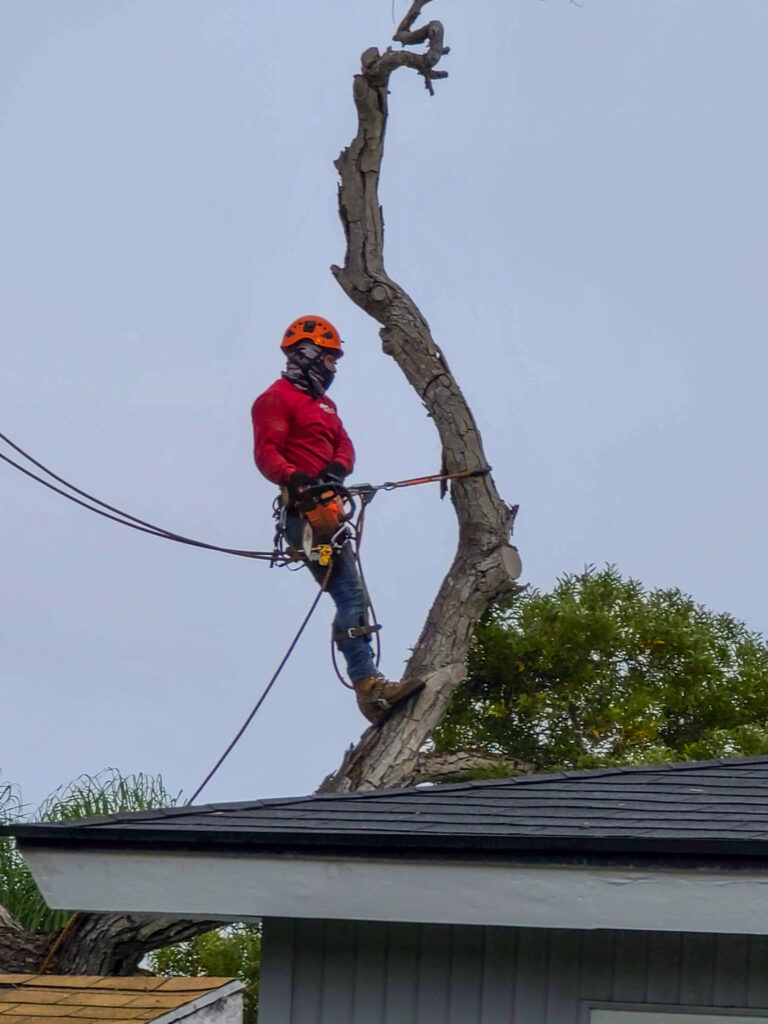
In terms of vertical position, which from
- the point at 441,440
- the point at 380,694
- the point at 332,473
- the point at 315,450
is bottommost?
the point at 380,694

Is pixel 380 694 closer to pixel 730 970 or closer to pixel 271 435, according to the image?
pixel 271 435

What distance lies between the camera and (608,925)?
12.3 feet

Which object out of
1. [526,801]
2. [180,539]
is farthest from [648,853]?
A: [180,539]

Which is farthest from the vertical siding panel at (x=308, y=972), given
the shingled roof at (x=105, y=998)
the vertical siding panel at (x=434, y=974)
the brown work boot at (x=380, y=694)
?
the brown work boot at (x=380, y=694)

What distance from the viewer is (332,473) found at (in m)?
9.35

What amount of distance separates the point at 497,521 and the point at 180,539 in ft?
7.45

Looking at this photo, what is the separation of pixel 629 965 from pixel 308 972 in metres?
0.86

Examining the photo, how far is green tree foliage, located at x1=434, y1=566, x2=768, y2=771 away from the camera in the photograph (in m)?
11.6

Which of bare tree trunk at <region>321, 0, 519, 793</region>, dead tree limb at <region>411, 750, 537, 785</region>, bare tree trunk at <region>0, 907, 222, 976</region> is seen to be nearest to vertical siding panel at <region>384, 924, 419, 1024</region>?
bare tree trunk at <region>0, 907, 222, 976</region>

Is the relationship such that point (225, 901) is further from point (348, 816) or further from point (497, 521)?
point (497, 521)

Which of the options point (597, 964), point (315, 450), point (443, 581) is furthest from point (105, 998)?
point (443, 581)

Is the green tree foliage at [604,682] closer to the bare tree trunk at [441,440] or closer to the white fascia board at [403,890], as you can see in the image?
the bare tree trunk at [441,440]

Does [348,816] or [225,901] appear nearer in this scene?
[225,901]

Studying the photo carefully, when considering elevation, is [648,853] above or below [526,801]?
below
